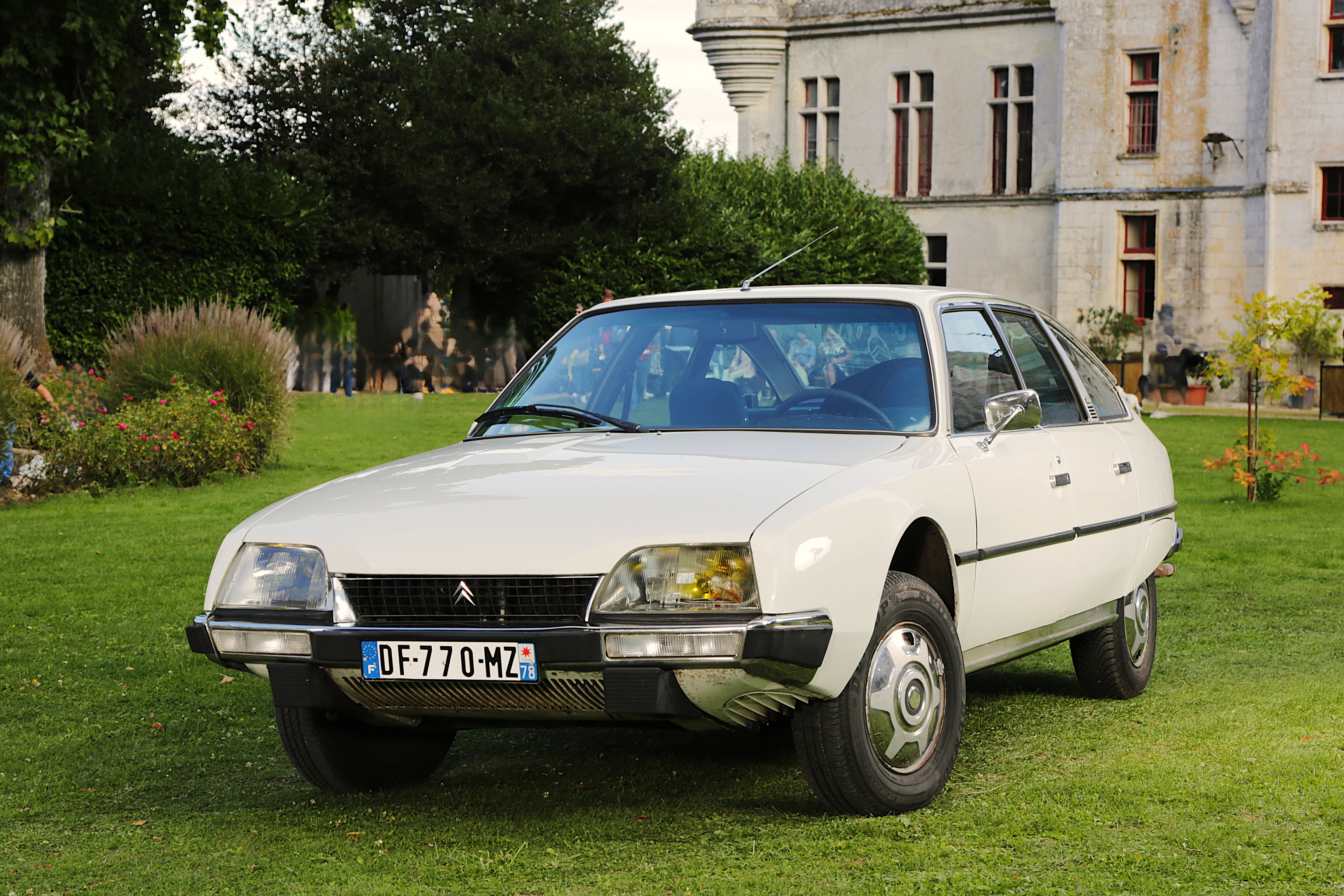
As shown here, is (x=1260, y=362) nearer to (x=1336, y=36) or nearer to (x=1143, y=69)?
(x=1336, y=36)

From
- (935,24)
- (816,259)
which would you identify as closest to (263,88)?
(816,259)

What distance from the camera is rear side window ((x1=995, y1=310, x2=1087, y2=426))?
6.48 metres

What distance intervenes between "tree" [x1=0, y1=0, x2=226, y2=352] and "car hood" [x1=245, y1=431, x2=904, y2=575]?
56.4ft

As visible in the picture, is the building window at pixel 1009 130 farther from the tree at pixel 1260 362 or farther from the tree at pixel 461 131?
the tree at pixel 1260 362

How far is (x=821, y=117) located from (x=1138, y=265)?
1067 centimetres

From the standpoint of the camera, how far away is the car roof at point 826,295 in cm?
591

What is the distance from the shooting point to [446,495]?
15.8ft

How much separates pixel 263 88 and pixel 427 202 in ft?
15.9

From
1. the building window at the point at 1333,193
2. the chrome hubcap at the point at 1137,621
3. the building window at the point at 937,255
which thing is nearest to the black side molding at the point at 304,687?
the chrome hubcap at the point at 1137,621

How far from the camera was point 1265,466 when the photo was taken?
16.6 m

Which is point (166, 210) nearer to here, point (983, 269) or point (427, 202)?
point (427, 202)

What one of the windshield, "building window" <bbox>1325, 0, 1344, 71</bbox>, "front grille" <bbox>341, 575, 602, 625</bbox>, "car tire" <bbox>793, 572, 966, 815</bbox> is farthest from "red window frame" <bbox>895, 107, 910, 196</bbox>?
"front grille" <bbox>341, 575, 602, 625</bbox>

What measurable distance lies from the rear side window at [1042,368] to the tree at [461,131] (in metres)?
27.9

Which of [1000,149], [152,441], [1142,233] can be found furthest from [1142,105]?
[152,441]
